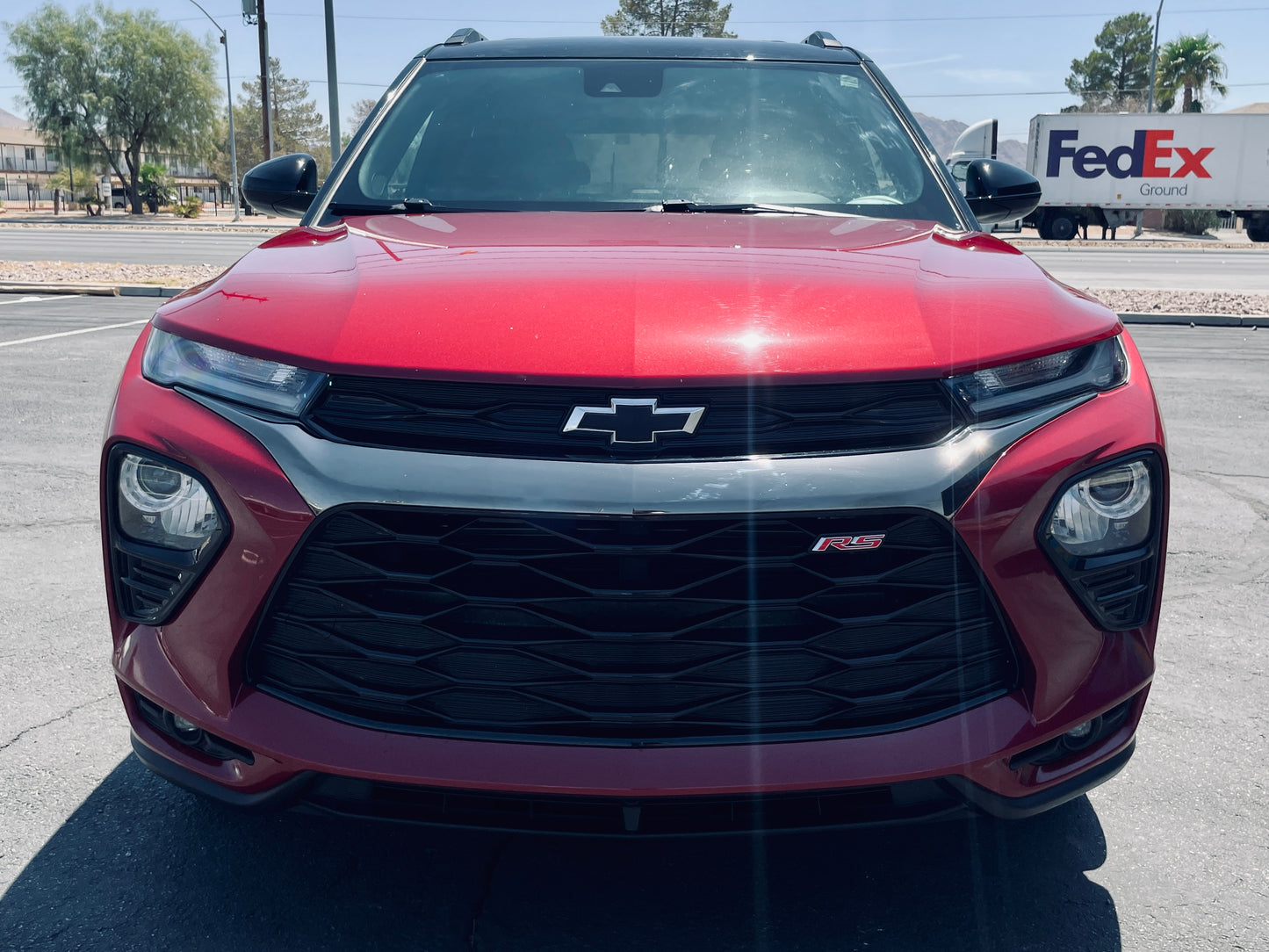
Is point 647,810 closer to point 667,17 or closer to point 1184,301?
point 1184,301

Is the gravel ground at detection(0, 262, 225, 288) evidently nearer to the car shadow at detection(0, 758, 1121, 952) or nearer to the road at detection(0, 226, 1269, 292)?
the road at detection(0, 226, 1269, 292)

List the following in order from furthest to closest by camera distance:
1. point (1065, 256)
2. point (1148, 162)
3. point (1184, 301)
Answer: point (1148, 162)
point (1065, 256)
point (1184, 301)

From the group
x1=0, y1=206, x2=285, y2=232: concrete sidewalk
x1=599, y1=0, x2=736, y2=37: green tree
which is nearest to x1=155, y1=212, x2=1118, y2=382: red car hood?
x1=0, y1=206, x2=285, y2=232: concrete sidewalk

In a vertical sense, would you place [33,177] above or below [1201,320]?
above

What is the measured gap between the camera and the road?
1741 centimetres

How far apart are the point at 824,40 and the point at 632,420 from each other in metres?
2.57

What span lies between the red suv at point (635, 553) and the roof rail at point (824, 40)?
2034 mm

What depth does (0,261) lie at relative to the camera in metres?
17.6

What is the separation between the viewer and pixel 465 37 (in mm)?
3842

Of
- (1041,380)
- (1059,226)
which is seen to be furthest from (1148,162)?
(1041,380)

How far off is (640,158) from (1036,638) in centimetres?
183

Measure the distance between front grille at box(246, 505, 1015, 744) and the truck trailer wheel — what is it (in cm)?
3567

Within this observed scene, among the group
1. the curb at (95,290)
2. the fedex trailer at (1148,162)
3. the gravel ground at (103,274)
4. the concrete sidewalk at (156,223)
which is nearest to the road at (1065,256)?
the gravel ground at (103,274)

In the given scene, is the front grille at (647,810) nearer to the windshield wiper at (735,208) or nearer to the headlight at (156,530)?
the headlight at (156,530)
